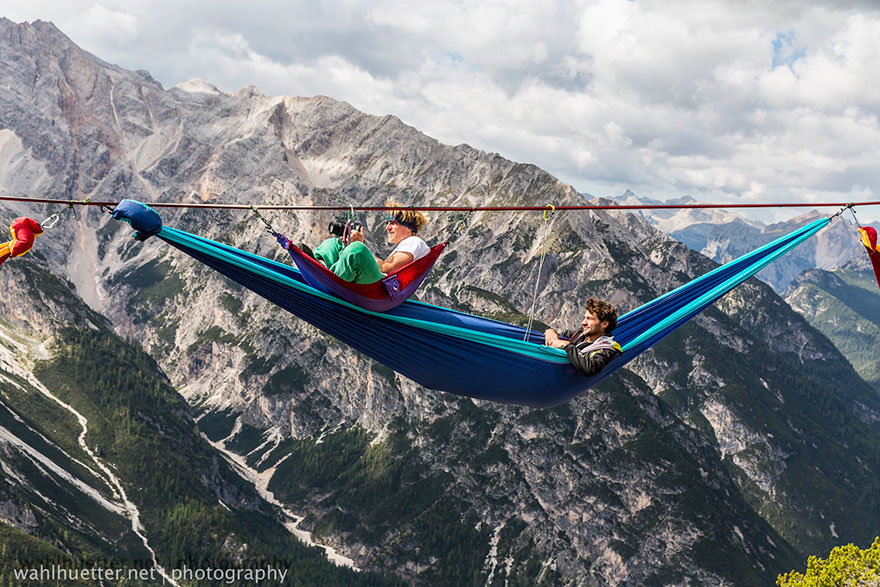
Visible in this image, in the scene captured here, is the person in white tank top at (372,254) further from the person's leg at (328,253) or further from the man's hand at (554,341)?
the man's hand at (554,341)

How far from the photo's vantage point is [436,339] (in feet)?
43.5

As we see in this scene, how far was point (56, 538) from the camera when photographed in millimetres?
145625

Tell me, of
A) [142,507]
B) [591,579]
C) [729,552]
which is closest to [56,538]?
[142,507]

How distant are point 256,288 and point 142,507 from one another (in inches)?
7690

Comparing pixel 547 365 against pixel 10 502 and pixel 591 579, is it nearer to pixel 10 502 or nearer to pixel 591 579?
pixel 10 502

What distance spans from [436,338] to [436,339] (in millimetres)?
21

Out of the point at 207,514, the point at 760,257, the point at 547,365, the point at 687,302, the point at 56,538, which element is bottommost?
the point at 56,538

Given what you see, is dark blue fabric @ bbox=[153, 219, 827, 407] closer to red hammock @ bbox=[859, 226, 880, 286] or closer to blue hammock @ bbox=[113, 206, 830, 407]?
blue hammock @ bbox=[113, 206, 830, 407]

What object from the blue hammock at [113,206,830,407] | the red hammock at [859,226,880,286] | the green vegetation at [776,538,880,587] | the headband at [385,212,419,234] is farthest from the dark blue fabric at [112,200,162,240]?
the green vegetation at [776,538,880,587]

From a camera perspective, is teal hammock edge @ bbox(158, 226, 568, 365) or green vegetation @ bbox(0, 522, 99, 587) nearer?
teal hammock edge @ bbox(158, 226, 568, 365)

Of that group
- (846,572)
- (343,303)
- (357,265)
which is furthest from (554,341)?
(846,572)

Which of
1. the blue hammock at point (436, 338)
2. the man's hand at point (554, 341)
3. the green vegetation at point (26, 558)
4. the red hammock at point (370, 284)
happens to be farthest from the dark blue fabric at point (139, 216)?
the green vegetation at point (26, 558)

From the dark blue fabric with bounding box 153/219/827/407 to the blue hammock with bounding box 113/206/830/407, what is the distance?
0.8 inches

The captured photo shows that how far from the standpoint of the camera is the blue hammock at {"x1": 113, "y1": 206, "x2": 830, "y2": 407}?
13.0 meters
